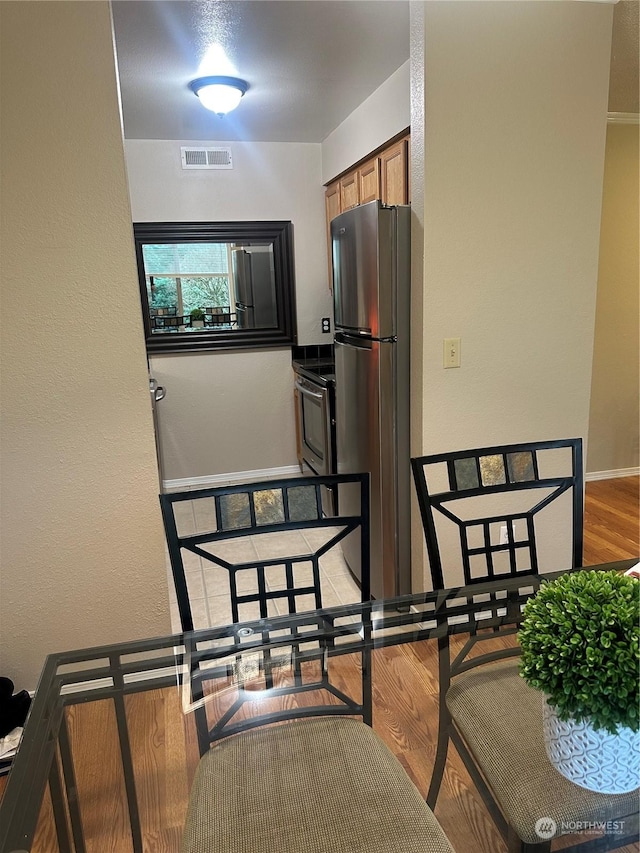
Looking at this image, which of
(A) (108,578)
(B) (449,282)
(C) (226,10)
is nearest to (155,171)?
(C) (226,10)

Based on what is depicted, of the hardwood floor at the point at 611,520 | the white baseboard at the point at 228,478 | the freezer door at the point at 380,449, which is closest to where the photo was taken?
the freezer door at the point at 380,449

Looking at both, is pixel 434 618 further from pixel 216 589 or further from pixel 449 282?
pixel 216 589

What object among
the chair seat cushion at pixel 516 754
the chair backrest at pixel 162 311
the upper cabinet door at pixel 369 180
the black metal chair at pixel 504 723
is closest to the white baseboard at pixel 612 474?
the upper cabinet door at pixel 369 180

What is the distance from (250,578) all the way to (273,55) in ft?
8.26

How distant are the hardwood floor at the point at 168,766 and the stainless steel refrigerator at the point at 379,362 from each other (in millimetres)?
903

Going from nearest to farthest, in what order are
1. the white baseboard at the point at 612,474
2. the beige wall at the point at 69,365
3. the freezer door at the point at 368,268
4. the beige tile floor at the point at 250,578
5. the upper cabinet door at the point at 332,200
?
the beige wall at the point at 69,365
the freezer door at the point at 368,268
the beige tile floor at the point at 250,578
the upper cabinet door at the point at 332,200
the white baseboard at the point at 612,474

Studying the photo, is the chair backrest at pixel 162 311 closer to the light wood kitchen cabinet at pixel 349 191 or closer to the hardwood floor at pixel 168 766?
the light wood kitchen cabinet at pixel 349 191

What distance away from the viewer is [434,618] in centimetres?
151

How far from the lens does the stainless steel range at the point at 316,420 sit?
356 cm

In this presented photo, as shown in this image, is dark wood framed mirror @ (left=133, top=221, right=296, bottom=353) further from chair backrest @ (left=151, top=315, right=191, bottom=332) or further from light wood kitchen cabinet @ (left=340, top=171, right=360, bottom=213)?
light wood kitchen cabinet @ (left=340, top=171, right=360, bottom=213)

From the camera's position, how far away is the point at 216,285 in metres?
4.38

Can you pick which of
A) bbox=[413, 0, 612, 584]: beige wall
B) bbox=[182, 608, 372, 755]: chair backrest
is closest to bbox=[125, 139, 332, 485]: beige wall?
bbox=[413, 0, 612, 584]: beige wall

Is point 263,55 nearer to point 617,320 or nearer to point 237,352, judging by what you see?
point 237,352

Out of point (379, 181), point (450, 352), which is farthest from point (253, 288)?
point (450, 352)
